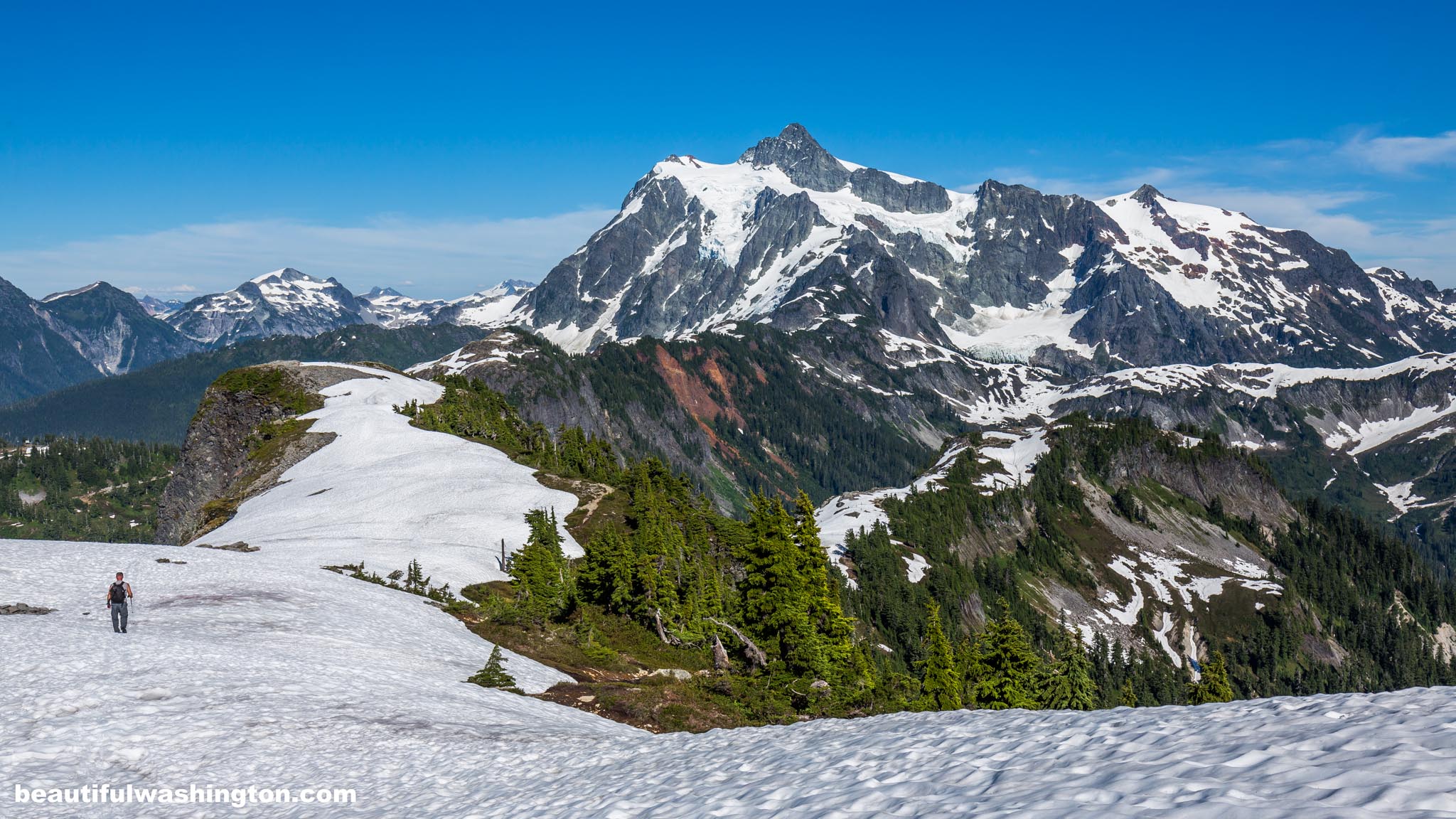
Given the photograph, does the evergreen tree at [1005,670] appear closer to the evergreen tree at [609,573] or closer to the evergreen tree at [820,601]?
the evergreen tree at [820,601]

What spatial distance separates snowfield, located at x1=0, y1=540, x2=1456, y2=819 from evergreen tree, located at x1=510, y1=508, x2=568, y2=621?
1057 cm

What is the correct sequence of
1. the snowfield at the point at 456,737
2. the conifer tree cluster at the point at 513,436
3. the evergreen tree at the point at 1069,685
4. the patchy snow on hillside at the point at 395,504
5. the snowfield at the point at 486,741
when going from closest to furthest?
1. the snowfield at the point at 486,741
2. the snowfield at the point at 456,737
3. the patchy snow on hillside at the point at 395,504
4. the evergreen tree at the point at 1069,685
5. the conifer tree cluster at the point at 513,436

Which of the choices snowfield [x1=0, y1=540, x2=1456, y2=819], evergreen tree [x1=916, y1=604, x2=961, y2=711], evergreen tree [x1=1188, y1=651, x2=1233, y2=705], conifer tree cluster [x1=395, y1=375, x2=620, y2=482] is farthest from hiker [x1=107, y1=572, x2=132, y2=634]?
evergreen tree [x1=1188, y1=651, x2=1233, y2=705]

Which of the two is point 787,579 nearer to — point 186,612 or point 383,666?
point 383,666

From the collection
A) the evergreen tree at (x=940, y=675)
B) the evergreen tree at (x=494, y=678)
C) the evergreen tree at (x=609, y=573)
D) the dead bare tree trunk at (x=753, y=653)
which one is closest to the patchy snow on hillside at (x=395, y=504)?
the evergreen tree at (x=609, y=573)

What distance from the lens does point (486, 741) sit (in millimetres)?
24312

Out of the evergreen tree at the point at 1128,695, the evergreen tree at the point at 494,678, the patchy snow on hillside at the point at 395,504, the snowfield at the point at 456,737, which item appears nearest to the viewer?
the snowfield at the point at 456,737

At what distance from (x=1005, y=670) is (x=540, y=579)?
108 ft

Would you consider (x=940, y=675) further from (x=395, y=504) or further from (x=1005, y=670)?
(x=395, y=504)

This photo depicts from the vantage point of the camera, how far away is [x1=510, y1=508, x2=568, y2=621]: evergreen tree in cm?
5219

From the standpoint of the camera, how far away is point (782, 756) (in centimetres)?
1805

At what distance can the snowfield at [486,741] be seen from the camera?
1104 centimetres

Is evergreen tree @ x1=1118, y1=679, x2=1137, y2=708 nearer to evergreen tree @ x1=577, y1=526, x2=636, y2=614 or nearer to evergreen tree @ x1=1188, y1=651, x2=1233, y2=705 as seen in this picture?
evergreen tree @ x1=1188, y1=651, x2=1233, y2=705

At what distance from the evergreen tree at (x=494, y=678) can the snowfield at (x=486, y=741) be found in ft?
4.01
